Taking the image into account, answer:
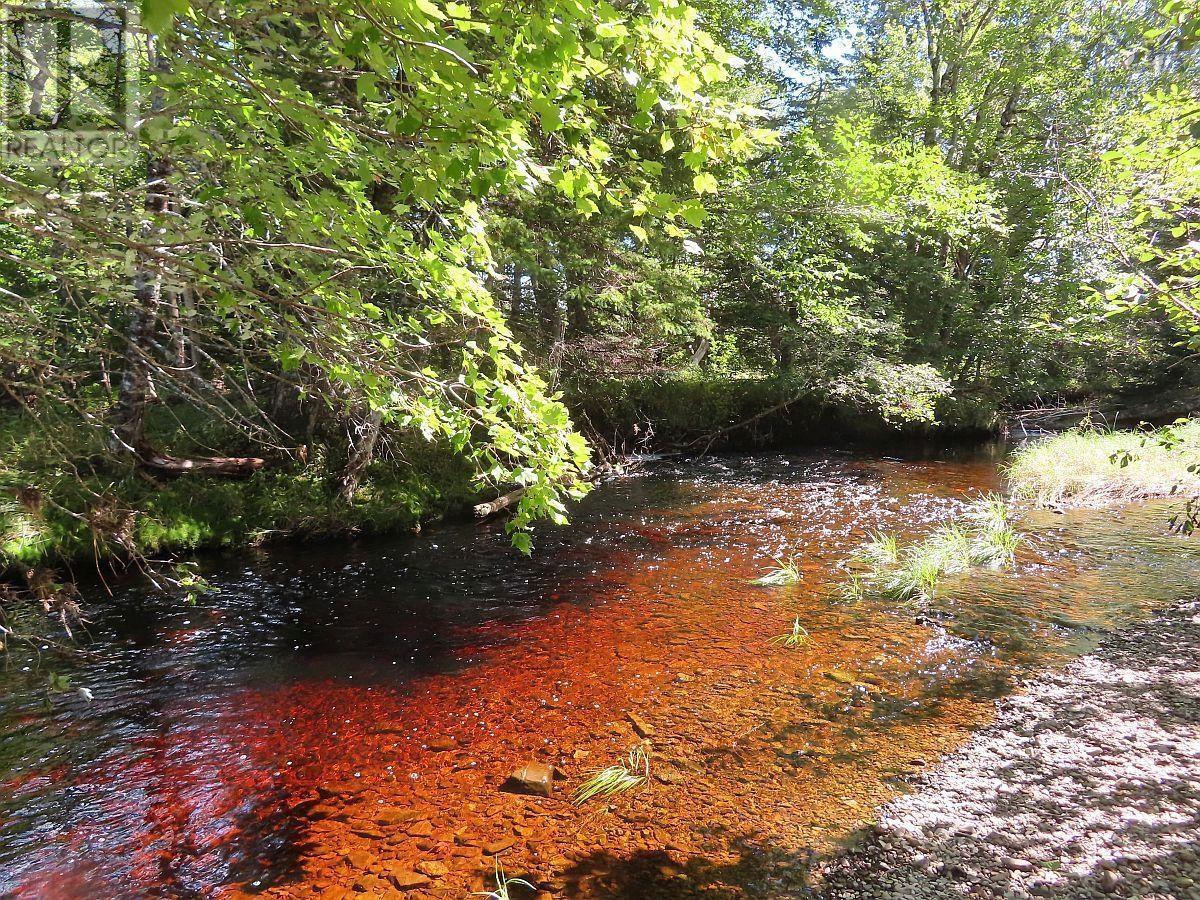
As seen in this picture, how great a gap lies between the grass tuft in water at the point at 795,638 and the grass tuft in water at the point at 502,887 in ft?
10.8

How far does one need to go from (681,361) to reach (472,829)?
45.2ft

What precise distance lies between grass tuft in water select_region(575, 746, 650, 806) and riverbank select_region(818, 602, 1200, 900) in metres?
1.28

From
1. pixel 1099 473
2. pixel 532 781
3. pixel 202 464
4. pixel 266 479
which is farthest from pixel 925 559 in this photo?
pixel 202 464

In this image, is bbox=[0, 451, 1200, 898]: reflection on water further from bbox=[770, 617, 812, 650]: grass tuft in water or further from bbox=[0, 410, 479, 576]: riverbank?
bbox=[0, 410, 479, 576]: riverbank

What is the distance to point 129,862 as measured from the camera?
359 cm

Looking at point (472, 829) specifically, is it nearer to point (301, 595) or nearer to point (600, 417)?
point (301, 595)

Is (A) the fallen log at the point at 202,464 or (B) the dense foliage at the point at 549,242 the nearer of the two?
(B) the dense foliage at the point at 549,242

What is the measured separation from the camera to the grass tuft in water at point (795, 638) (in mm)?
5809

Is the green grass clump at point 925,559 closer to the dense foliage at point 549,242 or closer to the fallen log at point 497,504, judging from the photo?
the dense foliage at point 549,242

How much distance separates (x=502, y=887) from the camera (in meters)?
3.17

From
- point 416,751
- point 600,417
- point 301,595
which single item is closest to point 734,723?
point 416,751

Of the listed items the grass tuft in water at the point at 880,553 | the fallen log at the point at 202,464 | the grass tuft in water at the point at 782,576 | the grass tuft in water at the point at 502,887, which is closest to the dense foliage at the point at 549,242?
the fallen log at the point at 202,464

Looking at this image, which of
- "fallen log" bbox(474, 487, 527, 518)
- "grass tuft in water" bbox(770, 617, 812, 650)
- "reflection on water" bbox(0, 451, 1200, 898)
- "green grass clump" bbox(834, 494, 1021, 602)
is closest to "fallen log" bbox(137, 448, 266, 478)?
"reflection on water" bbox(0, 451, 1200, 898)

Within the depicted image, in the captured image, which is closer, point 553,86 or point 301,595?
point 553,86
